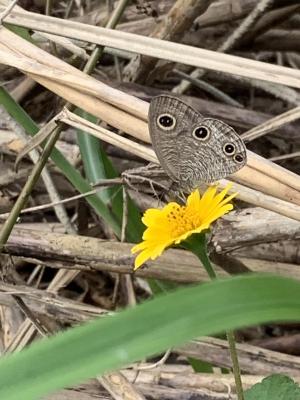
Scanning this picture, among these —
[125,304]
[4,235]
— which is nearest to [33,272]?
[125,304]

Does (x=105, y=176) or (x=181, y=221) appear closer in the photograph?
(x=181, y=221)

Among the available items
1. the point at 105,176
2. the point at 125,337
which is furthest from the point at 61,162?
the point at 125,337

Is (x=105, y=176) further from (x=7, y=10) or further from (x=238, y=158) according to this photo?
(x=238, y=158)

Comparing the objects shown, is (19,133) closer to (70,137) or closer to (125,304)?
(70,137)

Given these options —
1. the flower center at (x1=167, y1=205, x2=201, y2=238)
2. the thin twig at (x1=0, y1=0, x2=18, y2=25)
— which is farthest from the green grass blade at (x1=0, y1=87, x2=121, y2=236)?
the flower center at (x1=167, y1=205, x2=201, y2=238)

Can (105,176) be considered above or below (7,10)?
below

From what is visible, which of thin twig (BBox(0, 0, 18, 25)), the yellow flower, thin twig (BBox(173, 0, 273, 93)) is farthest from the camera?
thin twig (BBox(173, 0, 273, 93))

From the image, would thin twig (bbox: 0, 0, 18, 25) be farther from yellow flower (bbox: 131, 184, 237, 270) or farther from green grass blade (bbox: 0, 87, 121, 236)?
yellow flower (bbox: 131, 184, 237, 270)
